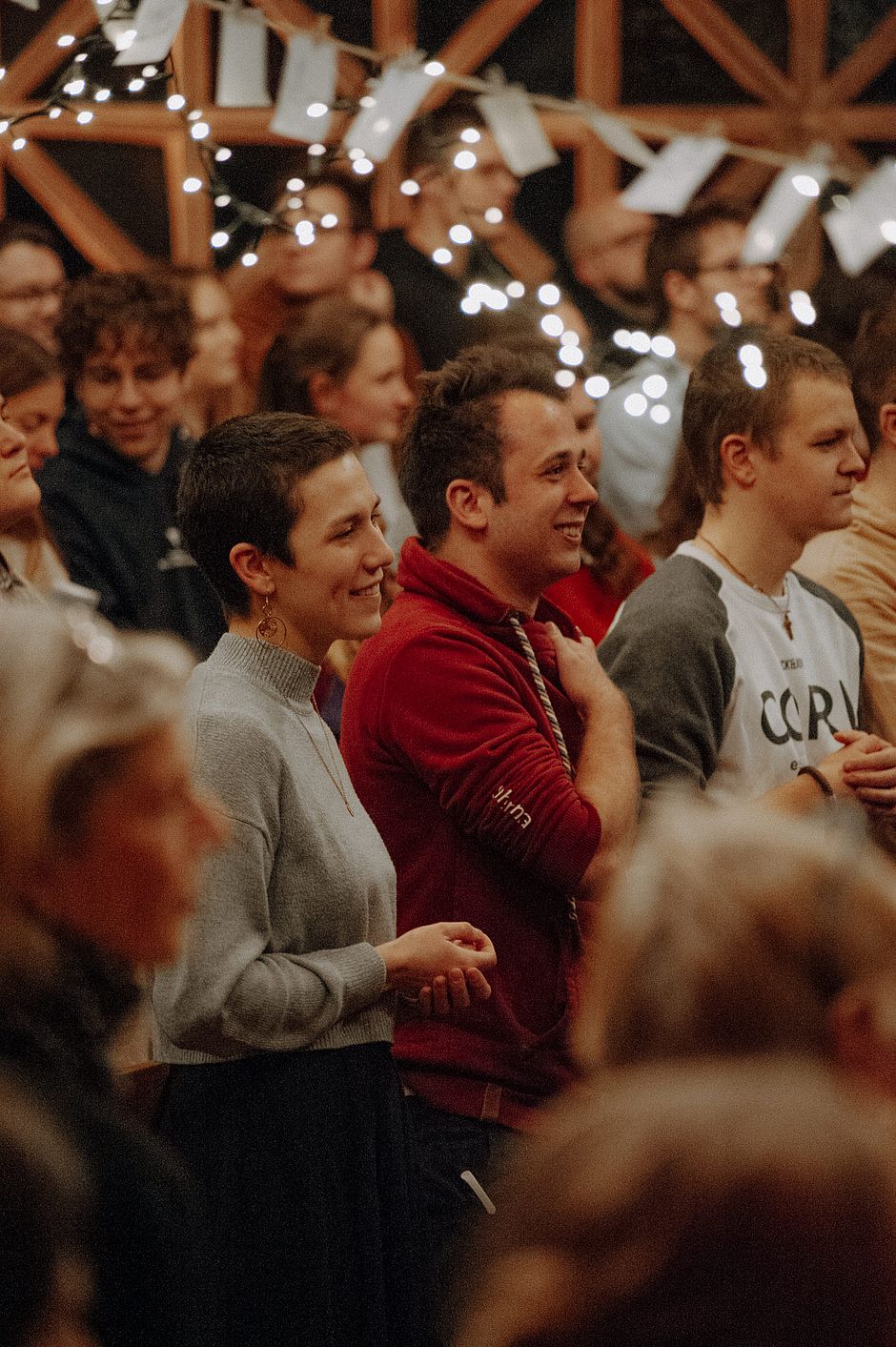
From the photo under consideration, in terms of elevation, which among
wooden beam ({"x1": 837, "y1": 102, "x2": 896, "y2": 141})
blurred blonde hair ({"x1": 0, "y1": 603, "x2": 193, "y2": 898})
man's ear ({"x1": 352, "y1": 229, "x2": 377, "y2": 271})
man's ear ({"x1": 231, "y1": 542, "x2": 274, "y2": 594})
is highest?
blurred blonde hair ({"x1": 0, "y1": 603, "x2": 193, "y2": 898})

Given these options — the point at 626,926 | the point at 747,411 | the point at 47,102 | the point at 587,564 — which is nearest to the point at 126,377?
the point at 47,102

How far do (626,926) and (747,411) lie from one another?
5.77 feet

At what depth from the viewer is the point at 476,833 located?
2.34 metres

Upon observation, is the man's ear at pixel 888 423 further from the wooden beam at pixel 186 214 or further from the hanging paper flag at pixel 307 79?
the wooden beam at pixel 186 214

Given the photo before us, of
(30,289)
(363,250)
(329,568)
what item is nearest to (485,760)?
(329,568)

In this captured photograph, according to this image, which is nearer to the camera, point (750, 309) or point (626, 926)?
point (626, 926)

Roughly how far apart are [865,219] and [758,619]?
5.75ft

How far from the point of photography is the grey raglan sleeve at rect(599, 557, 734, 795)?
2.54 meters

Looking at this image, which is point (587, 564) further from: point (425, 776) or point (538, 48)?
point (538, 48)

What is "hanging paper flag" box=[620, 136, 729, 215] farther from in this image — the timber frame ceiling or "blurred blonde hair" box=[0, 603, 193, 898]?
"blurred blonde hair" box=[0, 603, 193, 898]

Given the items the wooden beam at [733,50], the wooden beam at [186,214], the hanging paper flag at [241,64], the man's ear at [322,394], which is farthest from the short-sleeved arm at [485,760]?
the wooden beam at [733,50]

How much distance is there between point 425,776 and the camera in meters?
2.34

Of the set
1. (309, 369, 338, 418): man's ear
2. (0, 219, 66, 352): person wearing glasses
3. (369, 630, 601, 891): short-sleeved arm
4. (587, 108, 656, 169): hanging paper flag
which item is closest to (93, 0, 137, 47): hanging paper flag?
(309, 369, 338, 418): man's ear

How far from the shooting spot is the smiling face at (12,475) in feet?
8.71
